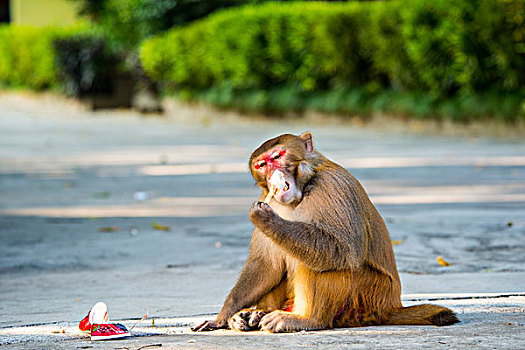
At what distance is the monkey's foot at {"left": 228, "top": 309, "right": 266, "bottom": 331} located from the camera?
407cm

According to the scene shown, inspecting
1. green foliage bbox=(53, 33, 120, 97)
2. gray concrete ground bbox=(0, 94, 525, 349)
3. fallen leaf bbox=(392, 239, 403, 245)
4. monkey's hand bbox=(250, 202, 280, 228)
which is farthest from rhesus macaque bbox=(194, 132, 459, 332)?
green foliage bbox=(53, 33, 120, 97)

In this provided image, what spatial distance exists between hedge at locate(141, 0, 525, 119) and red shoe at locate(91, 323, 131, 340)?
10.3 m

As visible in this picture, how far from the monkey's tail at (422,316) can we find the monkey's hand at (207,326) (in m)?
0.75

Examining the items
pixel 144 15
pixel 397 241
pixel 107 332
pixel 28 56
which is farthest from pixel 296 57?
pixel 107 332

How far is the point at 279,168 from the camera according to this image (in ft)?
12.8

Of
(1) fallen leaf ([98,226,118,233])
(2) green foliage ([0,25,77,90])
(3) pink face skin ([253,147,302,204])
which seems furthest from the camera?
(2) green foliage ([0,25,77,90])

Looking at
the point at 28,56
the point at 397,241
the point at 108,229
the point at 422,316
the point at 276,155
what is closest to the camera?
the point at 276,155

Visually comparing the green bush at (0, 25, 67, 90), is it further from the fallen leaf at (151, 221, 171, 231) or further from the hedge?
the fallen leaf at (151, 221, 171, 231)

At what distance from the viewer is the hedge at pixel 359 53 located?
13586 millimetres

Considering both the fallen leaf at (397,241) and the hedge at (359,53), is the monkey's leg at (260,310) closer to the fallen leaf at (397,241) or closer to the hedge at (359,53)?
the fallen leaf at (397,241)

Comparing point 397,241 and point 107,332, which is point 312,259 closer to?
point 107,332

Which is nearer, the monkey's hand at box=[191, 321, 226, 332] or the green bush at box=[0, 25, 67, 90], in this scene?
the monkey's hand at box=[191, 321, 226, 332]

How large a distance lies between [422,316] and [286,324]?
0.60 m

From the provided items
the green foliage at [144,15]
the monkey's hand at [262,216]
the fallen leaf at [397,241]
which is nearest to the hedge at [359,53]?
the green foliage at [144,15]
